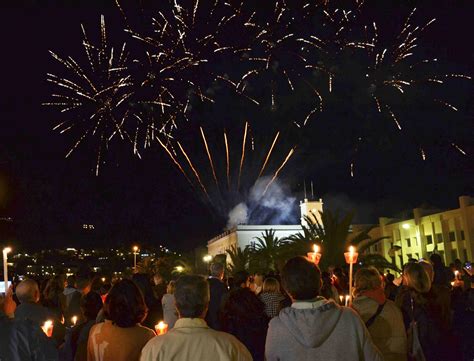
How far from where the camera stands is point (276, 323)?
12.8 ft

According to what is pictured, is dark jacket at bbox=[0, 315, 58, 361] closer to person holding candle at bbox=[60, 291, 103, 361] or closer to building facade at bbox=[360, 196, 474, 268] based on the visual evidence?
person holding candle at bbox=[60, 291, 103, 361]

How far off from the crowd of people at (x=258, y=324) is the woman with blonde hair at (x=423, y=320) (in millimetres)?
11

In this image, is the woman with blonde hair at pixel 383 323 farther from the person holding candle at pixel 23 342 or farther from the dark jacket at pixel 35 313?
the dark jacket at pixel 35 313

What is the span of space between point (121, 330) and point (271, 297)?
3.61 meters

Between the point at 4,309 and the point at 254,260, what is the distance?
53187 millimetres

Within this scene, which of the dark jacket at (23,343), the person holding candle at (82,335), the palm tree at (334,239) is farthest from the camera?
the palm tree at (334,239)

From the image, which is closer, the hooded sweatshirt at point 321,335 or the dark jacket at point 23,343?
the hooded sweatshirt at point 321,335

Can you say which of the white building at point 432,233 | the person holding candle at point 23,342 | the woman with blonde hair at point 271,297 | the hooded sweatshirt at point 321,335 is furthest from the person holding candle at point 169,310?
the white building at point 432,233

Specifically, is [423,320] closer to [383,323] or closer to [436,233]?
[383,323]

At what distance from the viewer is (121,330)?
4703 millimetres

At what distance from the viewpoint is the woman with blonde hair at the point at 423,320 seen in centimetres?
577

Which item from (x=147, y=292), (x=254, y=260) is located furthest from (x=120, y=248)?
(x=147, y=292)

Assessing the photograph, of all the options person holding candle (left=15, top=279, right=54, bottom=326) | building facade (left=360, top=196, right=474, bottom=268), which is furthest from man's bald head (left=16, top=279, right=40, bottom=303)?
building facade (left=360, top=196, right=474, bottom=268)

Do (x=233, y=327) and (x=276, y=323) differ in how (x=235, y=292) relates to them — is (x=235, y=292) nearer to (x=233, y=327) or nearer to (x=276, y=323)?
(x=233, y=327)
